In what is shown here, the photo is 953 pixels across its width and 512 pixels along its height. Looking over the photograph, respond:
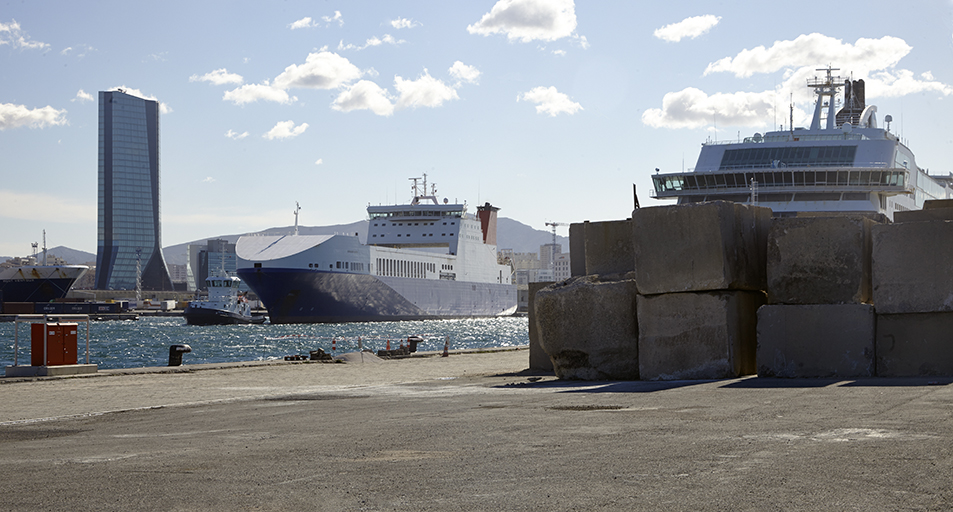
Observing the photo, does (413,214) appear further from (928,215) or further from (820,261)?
(820,261)

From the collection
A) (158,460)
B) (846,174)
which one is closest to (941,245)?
(158,460)

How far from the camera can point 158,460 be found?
541 cm

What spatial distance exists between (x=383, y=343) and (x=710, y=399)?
28.3m

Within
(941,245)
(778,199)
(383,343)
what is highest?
(778,199)

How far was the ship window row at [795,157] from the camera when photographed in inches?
1561

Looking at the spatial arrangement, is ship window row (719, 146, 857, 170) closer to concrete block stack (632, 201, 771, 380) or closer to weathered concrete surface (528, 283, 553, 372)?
weathered concrete surface (528, 283, 553, 372)

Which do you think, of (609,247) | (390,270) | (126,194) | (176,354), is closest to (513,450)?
(609,247)

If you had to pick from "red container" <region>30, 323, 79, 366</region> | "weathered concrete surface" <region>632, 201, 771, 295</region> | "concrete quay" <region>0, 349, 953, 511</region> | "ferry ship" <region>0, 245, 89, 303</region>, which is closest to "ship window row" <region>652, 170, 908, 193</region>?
"weathered concrete surface" <region>632, 201, 771, 295</region>

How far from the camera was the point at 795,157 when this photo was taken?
40.2 meters

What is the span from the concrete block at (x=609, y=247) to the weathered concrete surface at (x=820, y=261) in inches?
80.6

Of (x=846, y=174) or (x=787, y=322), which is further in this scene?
(x=846, y=174)

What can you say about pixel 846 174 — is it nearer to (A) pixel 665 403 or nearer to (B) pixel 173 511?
(A) pixel 665 403

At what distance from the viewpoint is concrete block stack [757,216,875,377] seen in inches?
370

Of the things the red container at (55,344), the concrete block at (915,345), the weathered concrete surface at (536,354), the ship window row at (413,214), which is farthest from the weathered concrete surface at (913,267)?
the ship window row at (413,214)
